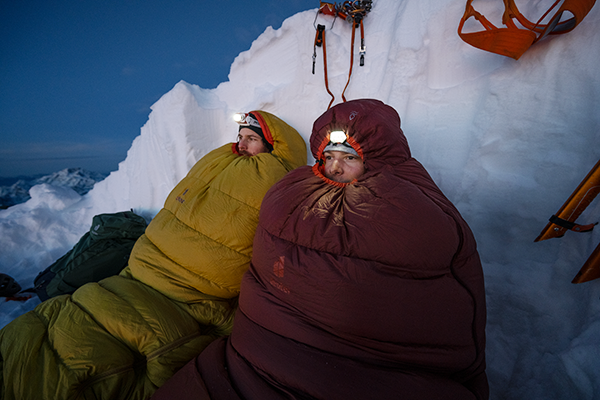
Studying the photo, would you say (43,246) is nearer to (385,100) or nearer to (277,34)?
(277,34)

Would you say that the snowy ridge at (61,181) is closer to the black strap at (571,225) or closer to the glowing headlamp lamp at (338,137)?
the glowing headlamp lamp at (338,137)

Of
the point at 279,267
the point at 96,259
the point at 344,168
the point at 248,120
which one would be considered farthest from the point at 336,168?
the point at 96,259

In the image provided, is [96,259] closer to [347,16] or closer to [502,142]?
[502,142]

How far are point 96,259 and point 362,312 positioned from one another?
83.9 inches

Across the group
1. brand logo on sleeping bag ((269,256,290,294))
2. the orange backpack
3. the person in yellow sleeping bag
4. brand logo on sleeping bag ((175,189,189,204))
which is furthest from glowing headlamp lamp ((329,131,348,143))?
brand logo on sleeping bag ((175,189,189,204))

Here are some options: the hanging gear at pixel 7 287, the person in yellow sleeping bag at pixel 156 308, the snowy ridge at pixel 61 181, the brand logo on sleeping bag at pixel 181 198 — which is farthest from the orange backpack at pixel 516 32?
the snowy ridge at pixel 61 181

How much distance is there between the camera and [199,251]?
128cm

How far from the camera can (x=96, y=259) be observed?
6.09ft

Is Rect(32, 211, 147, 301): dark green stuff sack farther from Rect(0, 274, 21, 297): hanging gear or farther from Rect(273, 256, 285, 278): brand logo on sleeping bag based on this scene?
Rect(273, 256, 285, 278): brand logo on sleeping bag

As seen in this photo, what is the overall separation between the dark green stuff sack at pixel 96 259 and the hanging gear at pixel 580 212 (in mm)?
2756

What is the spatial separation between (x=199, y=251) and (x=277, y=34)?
270 cm

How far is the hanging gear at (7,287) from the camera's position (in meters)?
1.87

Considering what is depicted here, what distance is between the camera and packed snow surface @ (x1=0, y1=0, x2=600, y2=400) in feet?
3.30

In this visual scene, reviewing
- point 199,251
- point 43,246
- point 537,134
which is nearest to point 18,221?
point 43,246
